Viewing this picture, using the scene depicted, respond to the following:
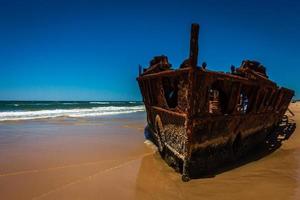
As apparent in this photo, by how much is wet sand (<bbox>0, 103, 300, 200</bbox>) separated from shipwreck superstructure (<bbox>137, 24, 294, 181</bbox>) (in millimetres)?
386

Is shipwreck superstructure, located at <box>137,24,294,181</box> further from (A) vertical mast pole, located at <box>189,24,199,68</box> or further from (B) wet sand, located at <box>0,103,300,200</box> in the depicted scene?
(B) wet sand, located at <box>0,103,300,200</box>

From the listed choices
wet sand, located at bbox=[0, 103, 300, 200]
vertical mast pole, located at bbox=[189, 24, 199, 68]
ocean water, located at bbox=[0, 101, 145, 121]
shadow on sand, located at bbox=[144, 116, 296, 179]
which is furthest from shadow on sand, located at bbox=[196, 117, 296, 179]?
ocean water, located at bbox=[0, 101, 145, 121]

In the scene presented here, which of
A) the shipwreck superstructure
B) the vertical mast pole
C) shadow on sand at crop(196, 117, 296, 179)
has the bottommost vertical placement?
shadow on sand at crop(196, 117, 296, 179)

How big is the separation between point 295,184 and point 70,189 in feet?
12.6

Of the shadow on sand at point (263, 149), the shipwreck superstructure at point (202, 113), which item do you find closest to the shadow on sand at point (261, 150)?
the shadow on sand at point (263, 149)

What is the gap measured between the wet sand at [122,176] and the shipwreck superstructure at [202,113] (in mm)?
386

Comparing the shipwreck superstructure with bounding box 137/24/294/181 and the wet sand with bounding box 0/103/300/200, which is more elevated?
the shipwreck superstructure with bounding box 137/24/294/181

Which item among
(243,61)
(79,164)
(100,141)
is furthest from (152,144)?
(243,61)

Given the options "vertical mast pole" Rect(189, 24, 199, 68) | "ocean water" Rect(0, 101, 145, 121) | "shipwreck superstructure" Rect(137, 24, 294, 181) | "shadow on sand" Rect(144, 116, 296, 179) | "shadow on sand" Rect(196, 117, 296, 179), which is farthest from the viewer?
"ocean water" Rect(0, 101, 145, 121)

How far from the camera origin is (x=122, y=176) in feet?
18.3

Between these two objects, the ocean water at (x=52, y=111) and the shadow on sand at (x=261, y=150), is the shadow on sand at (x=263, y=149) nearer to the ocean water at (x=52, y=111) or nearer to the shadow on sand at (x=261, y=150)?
the shadow on sand at (x=261, y=150)

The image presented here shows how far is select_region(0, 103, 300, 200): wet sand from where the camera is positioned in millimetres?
4602

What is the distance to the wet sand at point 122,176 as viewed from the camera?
15.1ft

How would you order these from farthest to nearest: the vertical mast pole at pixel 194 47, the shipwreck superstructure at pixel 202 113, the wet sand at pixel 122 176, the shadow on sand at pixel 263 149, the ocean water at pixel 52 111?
the ocean water at pixel 52 111
the shadow on sand at pixel 263 149
the shipwreck superstructure at pixel 202 113
the vertical mast pole at pixel 194 47
the wet sand at pixel 122 176
